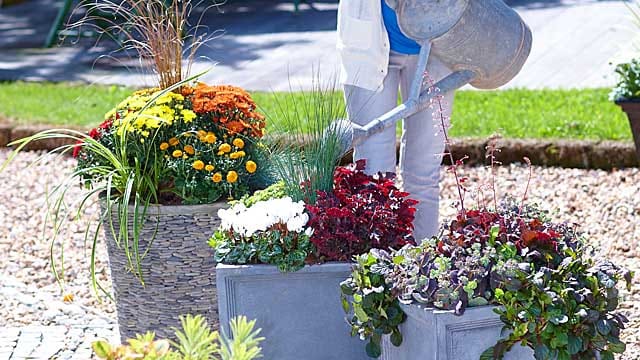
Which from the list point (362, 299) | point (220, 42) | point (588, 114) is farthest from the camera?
point (220, 42)

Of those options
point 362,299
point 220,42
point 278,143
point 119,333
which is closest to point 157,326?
point 119,333

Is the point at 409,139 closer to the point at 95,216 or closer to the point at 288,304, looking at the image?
the point at 288,304

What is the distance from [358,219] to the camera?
10.8 ft

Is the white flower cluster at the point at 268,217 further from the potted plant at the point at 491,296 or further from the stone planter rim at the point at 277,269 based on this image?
the potted plant at the point at 491,296

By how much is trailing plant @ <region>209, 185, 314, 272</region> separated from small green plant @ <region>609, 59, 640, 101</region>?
2.55m

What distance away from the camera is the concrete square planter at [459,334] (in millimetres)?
2750

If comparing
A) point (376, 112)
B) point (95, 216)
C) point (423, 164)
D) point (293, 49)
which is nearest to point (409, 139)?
point (423, 164)

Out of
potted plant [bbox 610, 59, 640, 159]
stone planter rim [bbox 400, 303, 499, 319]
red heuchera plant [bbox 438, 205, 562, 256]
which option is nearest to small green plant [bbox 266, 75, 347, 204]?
red heuchera plant [bbox 438, 205, 562, 256]

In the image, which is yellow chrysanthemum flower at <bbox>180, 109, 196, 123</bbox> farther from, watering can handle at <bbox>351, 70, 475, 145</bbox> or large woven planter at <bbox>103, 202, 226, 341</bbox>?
watering can handle at <bbox>351, 70, 475, 145</bbox>

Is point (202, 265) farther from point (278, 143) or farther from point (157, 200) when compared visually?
point (278, 143)

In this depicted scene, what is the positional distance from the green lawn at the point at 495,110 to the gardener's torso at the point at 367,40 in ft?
7.89

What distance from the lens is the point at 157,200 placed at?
364 centimetres

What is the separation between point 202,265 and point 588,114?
3806 mm

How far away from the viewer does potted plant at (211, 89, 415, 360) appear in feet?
10.5
